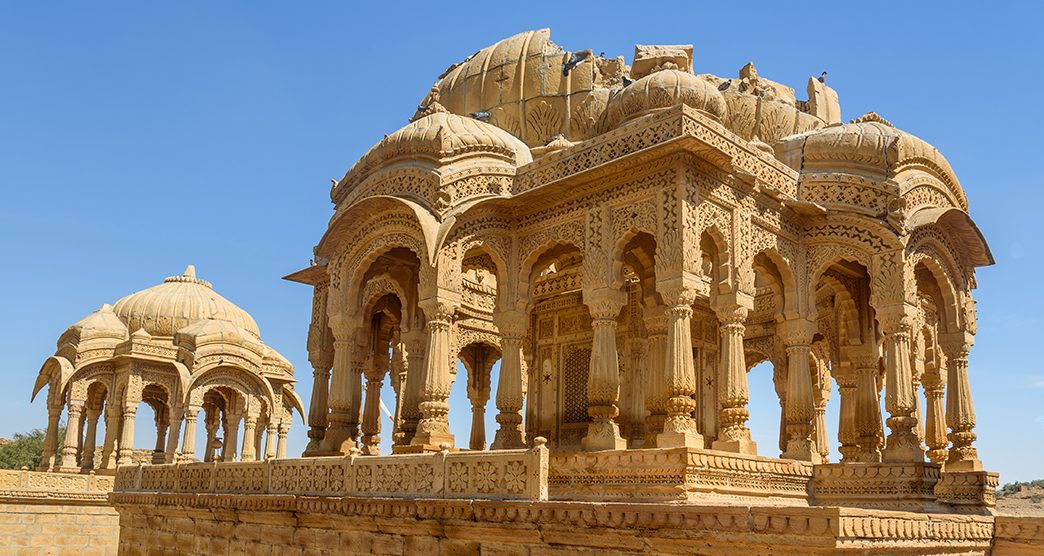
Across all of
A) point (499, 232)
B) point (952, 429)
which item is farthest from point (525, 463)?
point (952, 429)

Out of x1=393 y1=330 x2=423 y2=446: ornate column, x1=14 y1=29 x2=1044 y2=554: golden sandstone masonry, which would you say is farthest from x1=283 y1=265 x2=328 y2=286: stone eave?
x1=393 y1=330 x2=423 y2=446: ornate column

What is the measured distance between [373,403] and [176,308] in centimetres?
1099

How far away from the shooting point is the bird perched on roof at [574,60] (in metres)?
16.2

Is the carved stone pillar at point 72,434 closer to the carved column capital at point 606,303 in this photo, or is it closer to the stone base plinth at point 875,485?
the carved column capital at point 606,303

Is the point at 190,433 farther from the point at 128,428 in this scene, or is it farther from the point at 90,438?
the point at 90,438

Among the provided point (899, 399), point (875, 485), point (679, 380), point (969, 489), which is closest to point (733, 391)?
point (679, 380)

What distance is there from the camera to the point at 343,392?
1274 cm

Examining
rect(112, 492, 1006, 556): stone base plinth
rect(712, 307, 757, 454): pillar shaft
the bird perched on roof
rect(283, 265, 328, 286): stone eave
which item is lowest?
rect(112, 492, 1006, 556): stone base plinth

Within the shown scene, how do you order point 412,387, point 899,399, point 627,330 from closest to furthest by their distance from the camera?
point 899,399
point 412,387
point 627,330

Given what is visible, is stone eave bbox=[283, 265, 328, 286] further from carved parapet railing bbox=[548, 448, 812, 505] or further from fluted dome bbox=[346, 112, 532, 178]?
carved parapet railing bbox=[548, 448, 812, 505]

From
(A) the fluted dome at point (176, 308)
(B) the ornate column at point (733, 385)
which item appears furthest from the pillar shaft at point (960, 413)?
(A) the fluted dome at point (176, 308)

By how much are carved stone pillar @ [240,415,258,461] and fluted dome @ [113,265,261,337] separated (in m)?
3.34

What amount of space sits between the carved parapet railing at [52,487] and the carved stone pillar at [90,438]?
346 centimetres

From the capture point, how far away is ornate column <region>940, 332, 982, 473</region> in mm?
12055
